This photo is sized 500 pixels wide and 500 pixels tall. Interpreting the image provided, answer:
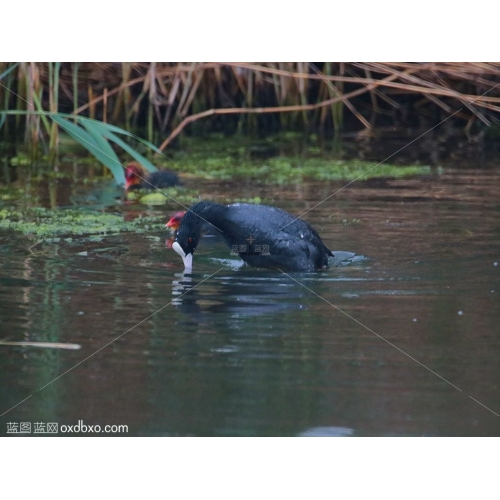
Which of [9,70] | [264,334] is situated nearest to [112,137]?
[9,70]

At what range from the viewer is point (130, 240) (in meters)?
5.86

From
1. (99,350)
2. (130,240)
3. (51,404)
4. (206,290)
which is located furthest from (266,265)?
(51,404)

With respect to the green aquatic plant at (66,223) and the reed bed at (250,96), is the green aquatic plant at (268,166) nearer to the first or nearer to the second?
the reed bed at (250,96)

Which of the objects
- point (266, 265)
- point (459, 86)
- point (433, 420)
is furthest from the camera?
point (459, 86)

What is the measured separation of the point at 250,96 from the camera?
613 centimetres

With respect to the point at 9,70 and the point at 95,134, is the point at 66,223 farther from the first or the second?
the point at 9,70

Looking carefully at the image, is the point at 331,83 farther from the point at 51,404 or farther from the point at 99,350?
the point at 51,404

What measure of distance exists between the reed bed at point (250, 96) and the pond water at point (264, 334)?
22.8 inches

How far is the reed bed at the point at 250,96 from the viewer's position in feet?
18.9

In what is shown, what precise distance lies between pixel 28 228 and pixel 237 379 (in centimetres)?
245

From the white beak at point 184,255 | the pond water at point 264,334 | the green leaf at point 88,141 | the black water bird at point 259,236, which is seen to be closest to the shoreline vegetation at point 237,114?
the green leaf at point 88,141

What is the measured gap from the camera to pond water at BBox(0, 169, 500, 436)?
382 cm

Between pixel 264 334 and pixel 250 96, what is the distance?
6.93 feet

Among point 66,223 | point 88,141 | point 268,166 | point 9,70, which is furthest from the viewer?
point 268,166
